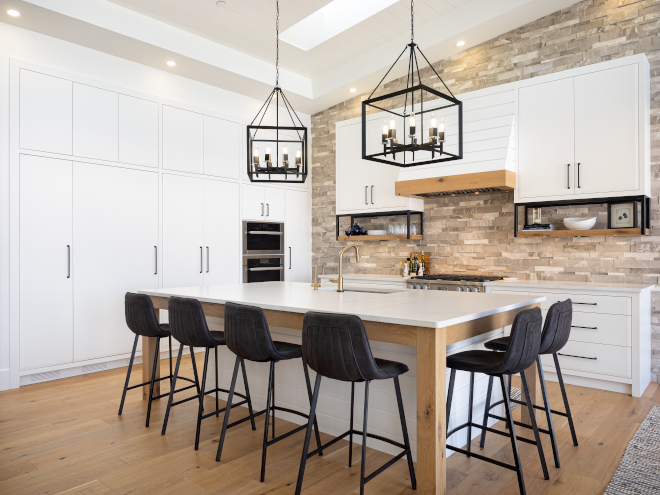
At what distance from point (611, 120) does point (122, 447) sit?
15.3 ft

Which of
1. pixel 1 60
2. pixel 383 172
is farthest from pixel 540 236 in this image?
pixel 1 60

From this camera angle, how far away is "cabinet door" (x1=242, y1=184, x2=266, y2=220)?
6.11 metres

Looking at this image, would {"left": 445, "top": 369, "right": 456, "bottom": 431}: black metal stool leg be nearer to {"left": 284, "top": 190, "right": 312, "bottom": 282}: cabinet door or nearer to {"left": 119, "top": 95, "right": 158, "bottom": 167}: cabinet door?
{"left": 119, "top": 95, "right": 158, "bottom": 167}: cabinet door

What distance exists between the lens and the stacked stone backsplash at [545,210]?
4227mm

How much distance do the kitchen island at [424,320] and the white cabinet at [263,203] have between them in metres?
2.95

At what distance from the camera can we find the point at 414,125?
275 centimetres

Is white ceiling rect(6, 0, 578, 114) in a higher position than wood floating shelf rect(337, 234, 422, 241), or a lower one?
higher

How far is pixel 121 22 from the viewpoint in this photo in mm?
4453

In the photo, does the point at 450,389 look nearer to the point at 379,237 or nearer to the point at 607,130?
the point at 607,130

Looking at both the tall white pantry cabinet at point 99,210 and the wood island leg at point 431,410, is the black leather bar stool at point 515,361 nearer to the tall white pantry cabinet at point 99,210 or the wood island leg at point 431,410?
the wood island leg at point 431,410

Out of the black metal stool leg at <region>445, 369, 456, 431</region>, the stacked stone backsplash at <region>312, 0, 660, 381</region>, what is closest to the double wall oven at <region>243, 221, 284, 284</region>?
the stacked stone backsplash at <region>312, 0, 660, 381</region>

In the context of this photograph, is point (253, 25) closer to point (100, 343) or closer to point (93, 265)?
point (93, 265)

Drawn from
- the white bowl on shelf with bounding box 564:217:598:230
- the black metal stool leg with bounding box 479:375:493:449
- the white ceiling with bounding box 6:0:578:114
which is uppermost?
the white ceiling with bounding box 6:0:578:114

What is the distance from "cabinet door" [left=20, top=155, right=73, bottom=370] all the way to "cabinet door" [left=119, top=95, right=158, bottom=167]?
649mm
